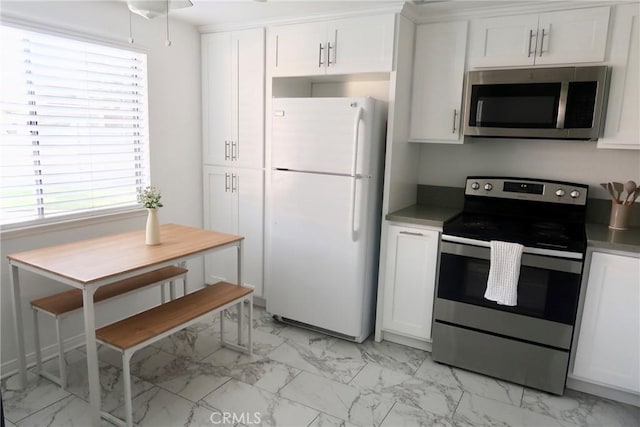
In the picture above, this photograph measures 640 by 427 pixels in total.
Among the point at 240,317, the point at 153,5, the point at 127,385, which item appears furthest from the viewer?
the point at 240,317

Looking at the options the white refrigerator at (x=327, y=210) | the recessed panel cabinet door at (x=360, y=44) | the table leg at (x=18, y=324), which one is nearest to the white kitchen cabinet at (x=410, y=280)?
the white refrigerator at (x=327, y=210)

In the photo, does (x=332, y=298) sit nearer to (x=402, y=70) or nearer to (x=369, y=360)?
(x=369, y=360)

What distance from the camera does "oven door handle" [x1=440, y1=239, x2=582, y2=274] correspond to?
2377 millimetres

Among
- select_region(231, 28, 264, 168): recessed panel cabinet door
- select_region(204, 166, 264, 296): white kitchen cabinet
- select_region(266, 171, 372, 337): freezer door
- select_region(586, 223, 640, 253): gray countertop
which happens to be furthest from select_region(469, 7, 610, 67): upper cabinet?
select_region(204, 166, 264, 296): white kitchen cabinet

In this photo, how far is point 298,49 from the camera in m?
3.12

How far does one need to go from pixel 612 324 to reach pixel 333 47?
7.80 ft

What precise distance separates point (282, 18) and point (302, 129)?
84 cm

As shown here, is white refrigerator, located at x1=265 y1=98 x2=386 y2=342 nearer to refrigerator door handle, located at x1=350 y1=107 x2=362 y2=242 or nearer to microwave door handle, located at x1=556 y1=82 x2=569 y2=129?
refrigerator door handle, located at x1=350 y1=107 x2=362 y2=242

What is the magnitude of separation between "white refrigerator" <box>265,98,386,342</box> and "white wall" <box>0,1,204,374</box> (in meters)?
0.89

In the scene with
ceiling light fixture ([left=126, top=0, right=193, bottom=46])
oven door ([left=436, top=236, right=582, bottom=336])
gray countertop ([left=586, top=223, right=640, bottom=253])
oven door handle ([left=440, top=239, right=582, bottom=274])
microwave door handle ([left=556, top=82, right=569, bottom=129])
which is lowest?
oven door ([left=436, top=236, right=582, bottom=336])

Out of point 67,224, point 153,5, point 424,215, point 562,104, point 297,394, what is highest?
point 153,5

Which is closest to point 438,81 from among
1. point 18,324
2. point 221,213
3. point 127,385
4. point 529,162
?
point 529,162

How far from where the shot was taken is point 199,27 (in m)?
3.53

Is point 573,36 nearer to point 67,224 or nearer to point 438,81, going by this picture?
point 438,81
